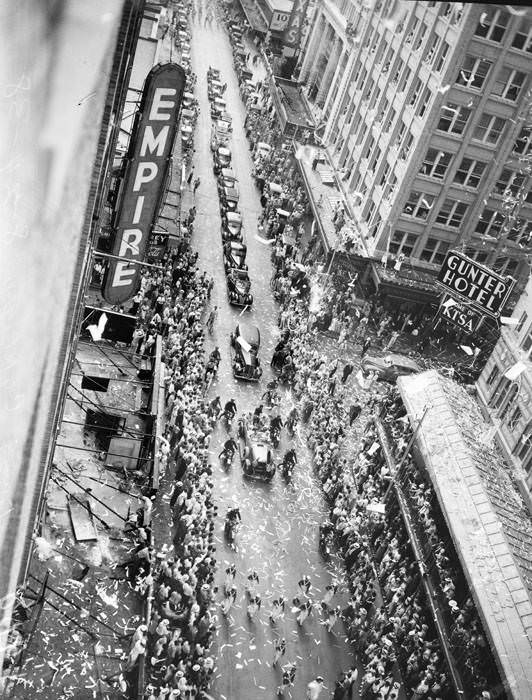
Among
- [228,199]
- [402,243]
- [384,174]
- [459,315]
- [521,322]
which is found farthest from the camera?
[228,199]

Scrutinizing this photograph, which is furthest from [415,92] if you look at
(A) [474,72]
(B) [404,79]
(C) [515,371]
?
(C) [515,371]

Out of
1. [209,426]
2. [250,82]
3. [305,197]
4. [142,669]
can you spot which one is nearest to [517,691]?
[142,669]

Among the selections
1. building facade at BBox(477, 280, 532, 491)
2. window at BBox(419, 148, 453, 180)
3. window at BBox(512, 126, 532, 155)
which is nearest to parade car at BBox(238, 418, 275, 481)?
building facade at BBox(477, 280, 532, 491)

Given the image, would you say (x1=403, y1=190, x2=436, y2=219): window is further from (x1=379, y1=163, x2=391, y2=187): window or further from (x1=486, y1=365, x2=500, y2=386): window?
(x1=486, y1=365, x2=500, y2=386): window

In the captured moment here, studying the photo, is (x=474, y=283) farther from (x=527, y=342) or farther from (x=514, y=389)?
(x=514, y=389)

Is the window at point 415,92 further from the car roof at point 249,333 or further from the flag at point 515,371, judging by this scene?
the flag at point 515,371

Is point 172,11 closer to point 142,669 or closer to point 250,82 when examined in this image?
point 250,82
